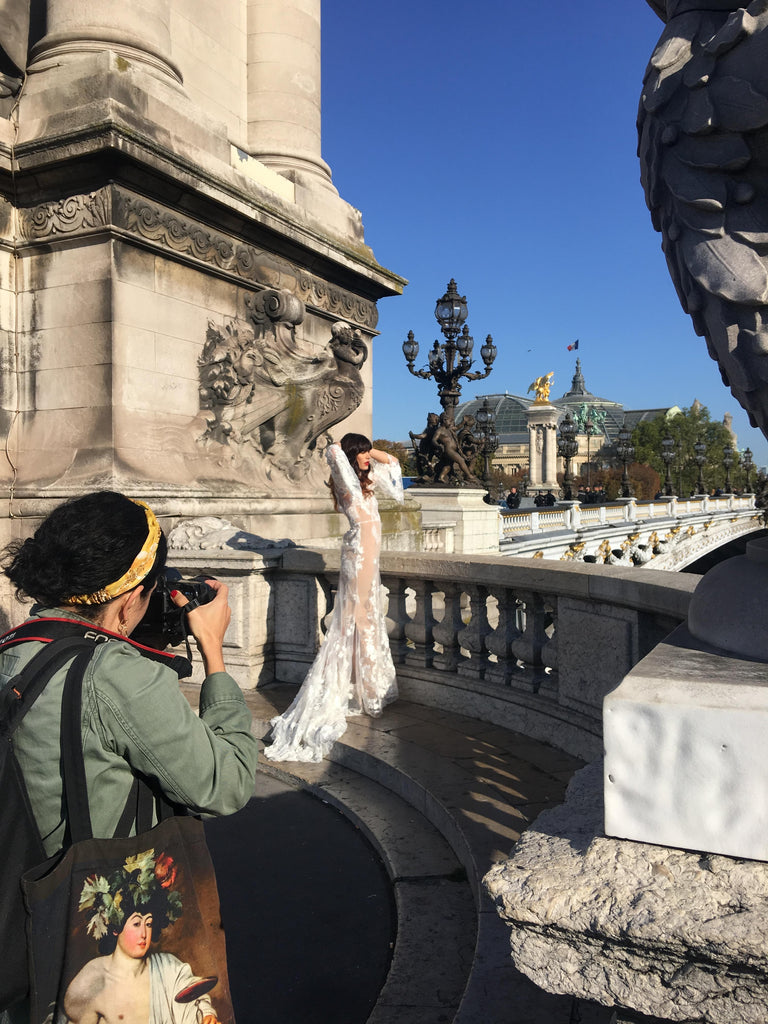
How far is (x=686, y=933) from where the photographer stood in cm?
128

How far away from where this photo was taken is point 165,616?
1.86 metres

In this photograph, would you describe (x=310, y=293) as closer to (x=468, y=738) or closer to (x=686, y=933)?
(x=468, y=738)

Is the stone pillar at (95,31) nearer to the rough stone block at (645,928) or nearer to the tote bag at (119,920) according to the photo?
the tote bag at (119,920)

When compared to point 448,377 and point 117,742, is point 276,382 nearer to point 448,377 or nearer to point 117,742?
point 117,742

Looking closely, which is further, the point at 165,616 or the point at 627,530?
the point at 627,530

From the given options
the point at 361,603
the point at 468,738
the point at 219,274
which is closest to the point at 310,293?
the point at 219,274

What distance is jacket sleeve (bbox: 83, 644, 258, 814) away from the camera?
58.9 inches

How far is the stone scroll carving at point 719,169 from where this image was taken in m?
1.70

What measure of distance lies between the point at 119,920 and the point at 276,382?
7.50 metres

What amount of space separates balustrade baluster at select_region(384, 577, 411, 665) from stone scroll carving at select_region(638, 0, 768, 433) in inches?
170

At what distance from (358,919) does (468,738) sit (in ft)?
6.16

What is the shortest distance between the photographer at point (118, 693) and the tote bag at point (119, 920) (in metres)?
0.04

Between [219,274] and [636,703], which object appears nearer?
[636,703]

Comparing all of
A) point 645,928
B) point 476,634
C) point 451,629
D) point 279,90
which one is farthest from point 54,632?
point 279,90
